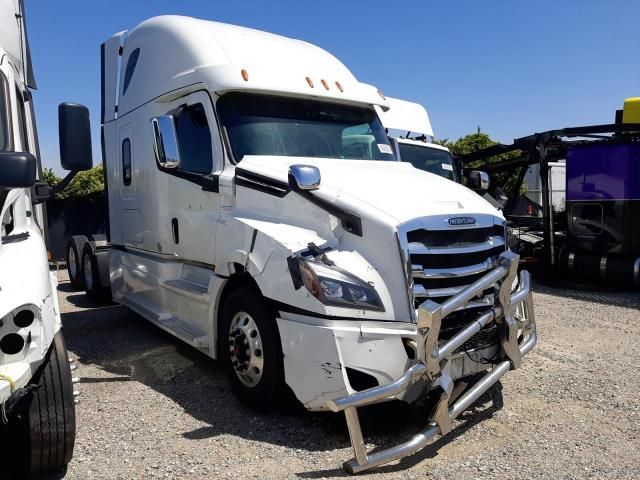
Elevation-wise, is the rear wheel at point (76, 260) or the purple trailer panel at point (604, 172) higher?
the purple trailer panel at point (604, 172)

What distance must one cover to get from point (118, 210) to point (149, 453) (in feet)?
14.0

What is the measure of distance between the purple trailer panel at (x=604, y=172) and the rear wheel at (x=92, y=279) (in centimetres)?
840

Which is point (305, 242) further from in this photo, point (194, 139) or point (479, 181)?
point (479, 181)

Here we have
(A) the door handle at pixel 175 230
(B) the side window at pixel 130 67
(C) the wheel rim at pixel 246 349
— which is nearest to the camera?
(C) the wheel rim at pixel 246 349

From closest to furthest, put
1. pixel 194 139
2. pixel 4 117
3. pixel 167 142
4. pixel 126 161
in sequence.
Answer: pixel 4 117, pixel 167 142, pixel 194 139, pixel 126 161

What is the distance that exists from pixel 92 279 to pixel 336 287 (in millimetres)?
6627

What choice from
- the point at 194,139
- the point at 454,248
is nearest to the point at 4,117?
the point at 194,139

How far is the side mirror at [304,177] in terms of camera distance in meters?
4.06

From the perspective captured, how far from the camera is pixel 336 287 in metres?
3.65

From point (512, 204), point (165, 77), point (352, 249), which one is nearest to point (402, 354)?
point (352, 249)

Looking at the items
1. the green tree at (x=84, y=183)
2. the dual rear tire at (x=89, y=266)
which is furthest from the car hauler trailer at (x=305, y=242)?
the green tree at (x=84, y=183)

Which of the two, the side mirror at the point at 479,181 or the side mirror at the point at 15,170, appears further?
the side mirror at the point at 479,181

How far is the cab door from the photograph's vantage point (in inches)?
196

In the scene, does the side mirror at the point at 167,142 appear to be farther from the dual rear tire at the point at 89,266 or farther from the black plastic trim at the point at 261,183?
the dual rear tire at the point at 89,266
